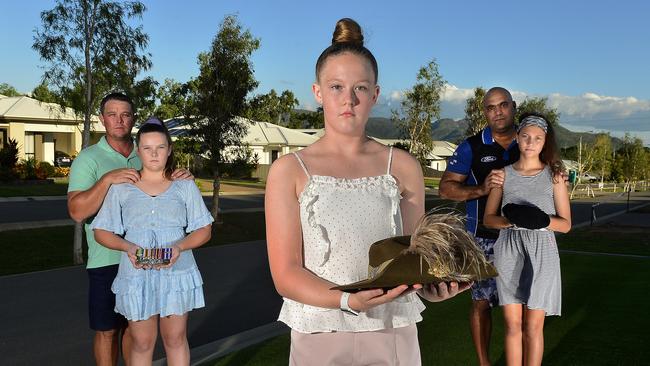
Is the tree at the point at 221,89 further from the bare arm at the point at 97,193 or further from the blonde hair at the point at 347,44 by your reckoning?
the blonde hair at the point at 347,44

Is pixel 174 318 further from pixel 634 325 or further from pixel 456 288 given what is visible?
pixel 634 325

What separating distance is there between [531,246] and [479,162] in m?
0.97

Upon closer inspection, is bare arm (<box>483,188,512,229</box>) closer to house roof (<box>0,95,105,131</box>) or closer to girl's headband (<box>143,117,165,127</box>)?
girl's headband (<box>143,117,165,127</box>)

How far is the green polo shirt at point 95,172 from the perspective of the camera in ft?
14.4

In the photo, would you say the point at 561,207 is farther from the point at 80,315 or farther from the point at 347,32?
the point at 80,315

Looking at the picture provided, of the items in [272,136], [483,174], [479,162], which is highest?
[272,136]

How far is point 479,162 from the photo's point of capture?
5250 mm

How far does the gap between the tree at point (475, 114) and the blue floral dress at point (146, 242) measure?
44807 mm

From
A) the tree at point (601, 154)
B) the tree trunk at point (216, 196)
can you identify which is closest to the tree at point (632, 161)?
the tree at point (601, 154)

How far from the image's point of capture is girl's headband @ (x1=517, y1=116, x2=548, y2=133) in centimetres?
454

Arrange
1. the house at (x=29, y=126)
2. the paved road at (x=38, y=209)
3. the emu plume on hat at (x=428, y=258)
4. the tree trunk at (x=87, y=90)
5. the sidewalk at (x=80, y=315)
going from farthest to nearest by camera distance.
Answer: the house at (x=29, y=126) < the paved road at (x=38, y=209) < the tree trunk at (x=87, y=90) < the sidewalk at (x=80, y=315) < the emu plume on hat at (x=428, y=258)

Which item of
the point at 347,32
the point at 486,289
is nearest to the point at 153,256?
the point at 347,32

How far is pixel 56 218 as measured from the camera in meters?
18.7

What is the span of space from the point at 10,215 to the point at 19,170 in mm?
14447
